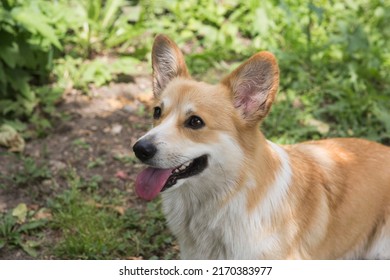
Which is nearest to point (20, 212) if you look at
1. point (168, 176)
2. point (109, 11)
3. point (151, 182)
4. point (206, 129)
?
point (151, 182)

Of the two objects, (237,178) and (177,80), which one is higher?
(177,80)

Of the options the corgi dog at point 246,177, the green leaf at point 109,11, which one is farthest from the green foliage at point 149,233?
the green leaf at point 109,11

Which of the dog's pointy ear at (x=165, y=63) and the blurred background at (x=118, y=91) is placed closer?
the dog's pointy ear at (x=165, y=63)

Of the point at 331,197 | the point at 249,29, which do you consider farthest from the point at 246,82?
the point at 249,29

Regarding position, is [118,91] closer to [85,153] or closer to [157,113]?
[85,153]

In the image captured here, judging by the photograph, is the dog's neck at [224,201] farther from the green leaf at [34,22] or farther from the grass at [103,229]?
the green leaf at [34,22]

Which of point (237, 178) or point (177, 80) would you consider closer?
point (237, 178)

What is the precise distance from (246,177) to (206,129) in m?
0.39

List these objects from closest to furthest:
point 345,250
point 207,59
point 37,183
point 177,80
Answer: point 177,80
point 345,250
point 37,183
point 207,59

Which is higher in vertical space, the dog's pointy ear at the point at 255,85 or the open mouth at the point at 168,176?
the dog's pointy ear at the point at 255,85

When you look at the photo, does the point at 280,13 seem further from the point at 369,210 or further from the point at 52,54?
the point at 369,210

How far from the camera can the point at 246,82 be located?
3383 mm

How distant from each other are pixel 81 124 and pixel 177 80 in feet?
7.62

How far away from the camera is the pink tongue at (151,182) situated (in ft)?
10.8
